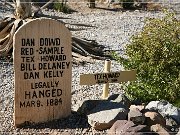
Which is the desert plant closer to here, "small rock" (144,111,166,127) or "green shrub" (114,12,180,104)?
"green shrub" (114,12,180,104)

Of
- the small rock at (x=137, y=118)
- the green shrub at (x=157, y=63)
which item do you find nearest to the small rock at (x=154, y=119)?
the small rock at (x=137, y=118)

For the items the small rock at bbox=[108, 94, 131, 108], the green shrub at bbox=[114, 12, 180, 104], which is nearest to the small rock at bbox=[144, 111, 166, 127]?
the small rock at bbox=[108, 94, 131, 108]

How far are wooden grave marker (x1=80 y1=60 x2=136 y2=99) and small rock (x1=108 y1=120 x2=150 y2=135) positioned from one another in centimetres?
100

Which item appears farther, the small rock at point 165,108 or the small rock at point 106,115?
the small rock at point 165,108

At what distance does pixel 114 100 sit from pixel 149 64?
3.20ft

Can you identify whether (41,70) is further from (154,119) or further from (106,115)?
(154,119)

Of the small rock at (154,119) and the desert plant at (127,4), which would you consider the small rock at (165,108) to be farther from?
the desert plant at (127,4)

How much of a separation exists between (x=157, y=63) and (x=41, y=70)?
6.20 ft

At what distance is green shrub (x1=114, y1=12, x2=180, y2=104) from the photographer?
7266mm

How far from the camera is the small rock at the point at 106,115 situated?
6074 mm

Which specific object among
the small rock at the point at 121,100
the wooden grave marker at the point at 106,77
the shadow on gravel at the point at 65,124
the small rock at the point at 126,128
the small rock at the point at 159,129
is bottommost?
the shadow on gravel at the point at 65,124

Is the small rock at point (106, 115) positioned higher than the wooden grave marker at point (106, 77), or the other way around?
the wooden grave marker at point (106, 77)

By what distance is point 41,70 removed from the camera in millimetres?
6301

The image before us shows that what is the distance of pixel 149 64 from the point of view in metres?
7.37
